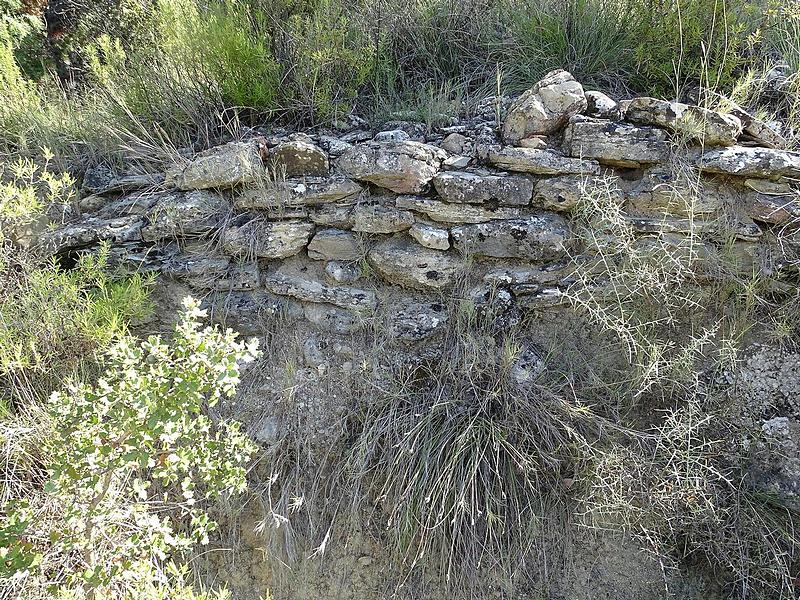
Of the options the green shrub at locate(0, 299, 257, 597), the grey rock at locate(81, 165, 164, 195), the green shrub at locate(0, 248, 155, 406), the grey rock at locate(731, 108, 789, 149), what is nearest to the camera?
the green shrub at locate(0, 299, 257, 597)

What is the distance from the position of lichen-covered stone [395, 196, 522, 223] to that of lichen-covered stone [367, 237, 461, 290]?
158 millimetres

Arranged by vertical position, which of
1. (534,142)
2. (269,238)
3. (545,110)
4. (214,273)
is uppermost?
(545,110)

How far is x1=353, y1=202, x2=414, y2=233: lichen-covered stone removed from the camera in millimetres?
2607

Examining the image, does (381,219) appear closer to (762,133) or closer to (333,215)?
(333,215)

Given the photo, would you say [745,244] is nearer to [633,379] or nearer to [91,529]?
[633,379]

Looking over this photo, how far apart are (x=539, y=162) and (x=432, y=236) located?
560 mm

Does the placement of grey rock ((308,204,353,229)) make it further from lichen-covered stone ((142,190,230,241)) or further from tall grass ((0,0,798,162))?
tall grass ((0,0,798,162))

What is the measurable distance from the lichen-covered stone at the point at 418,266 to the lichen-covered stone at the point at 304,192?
12.5 inches

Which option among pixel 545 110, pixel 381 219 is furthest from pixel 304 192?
pixel 545 110

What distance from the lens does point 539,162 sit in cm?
254

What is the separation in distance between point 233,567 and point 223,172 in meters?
1.71

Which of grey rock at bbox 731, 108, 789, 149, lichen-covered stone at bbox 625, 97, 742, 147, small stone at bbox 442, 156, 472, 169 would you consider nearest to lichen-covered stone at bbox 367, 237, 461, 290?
small stone at bbox 442, 156, 472, 169

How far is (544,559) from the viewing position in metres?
2.28

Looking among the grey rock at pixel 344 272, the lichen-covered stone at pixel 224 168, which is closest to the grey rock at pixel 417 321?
the grey rock at pixel 344 272
